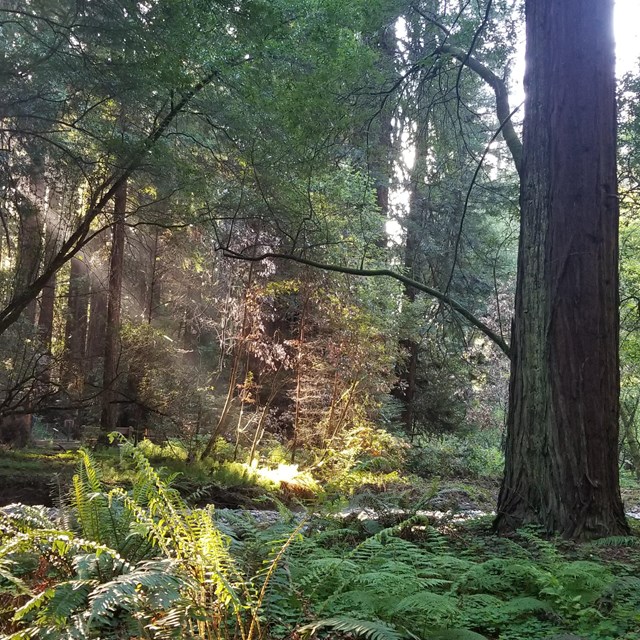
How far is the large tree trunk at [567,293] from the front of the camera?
3.88 meters

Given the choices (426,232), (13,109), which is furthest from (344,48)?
(426,232)

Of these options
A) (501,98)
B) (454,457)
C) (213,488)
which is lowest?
(454,457)

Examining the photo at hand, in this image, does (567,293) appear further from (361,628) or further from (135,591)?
(135,591)

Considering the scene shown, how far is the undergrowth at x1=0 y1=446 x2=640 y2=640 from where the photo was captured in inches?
76.5

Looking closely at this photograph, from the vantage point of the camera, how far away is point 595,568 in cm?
271

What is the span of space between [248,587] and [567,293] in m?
2.98

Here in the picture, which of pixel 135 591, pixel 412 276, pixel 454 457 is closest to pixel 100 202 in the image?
pixel 135 591

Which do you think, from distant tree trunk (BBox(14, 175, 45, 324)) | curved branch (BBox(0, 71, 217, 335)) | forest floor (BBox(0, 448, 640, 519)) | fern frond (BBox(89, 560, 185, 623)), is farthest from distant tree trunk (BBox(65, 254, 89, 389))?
fern frond (BBox(89, 560, 185, 623))

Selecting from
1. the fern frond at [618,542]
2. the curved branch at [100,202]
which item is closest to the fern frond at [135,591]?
the fern frond at [618,542]

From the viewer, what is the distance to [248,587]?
2367 mm

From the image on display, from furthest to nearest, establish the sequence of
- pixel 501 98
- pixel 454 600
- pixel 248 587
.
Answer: pixel 501 98, pixel 248 587, pixel 454 600

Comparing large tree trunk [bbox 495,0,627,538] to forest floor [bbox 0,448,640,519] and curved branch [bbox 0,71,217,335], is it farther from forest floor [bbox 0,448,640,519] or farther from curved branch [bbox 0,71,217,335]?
curved branch [bbox 0,71,217,335]

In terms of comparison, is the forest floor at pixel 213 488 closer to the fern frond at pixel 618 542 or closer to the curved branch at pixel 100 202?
the fern frond at pixel 618 542

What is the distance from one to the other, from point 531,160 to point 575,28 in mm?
1009
